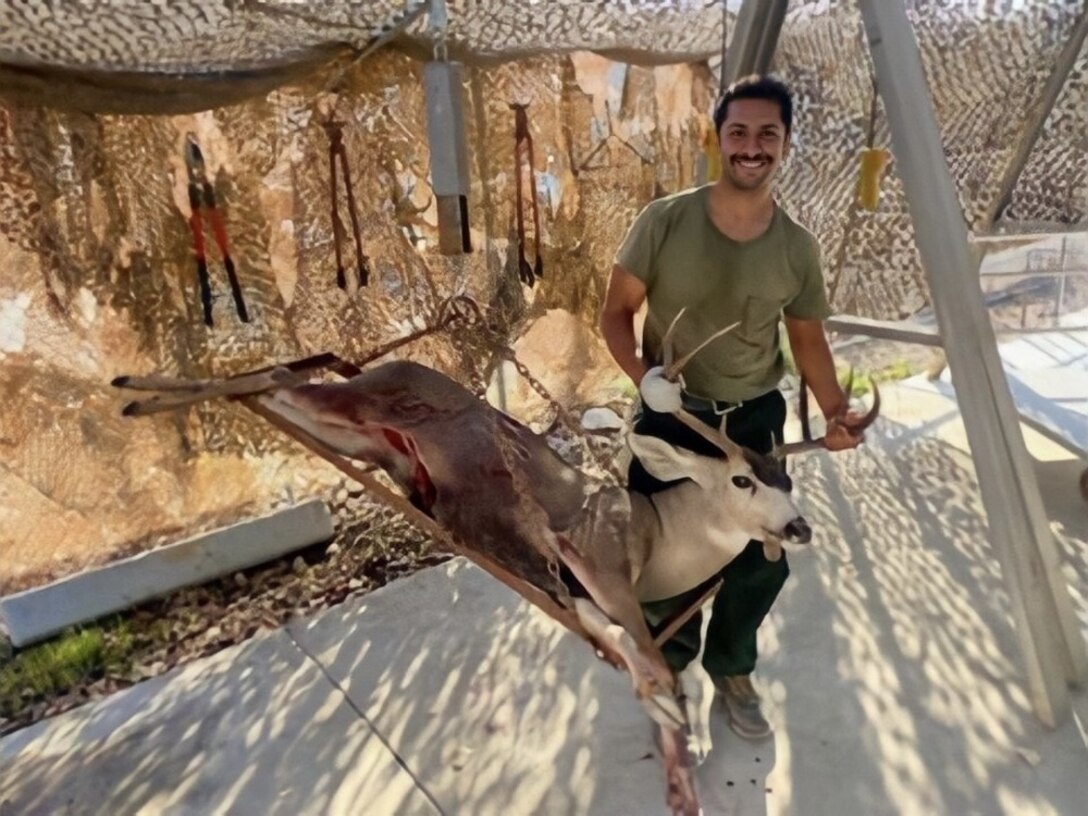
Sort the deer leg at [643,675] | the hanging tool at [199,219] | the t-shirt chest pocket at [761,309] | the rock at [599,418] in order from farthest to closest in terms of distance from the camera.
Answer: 1. the rock at [599,418]
2. the hanging tool at [199,219]
3. the t-shirt chest pocket at [761,309]
4. the deer leg at [643,675]

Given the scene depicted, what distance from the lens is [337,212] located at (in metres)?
2.18

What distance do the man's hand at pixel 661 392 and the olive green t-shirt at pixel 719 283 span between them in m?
0.23

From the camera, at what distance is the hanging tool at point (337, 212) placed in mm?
2100

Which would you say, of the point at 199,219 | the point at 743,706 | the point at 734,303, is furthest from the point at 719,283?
the point at 199,219

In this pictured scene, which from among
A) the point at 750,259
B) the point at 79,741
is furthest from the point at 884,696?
the point at 79,741

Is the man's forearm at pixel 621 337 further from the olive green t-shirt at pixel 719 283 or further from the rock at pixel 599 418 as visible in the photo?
the rock at pixel 599 418

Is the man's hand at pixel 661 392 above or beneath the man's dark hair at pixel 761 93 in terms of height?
beneath

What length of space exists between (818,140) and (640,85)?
0.57m

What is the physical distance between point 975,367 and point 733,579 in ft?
2.01

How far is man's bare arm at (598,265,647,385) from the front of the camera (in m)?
1.50

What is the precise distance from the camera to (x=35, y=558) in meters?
2.13

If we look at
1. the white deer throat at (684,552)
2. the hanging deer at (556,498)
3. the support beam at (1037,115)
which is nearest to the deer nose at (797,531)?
the hanging deer at (556,498)

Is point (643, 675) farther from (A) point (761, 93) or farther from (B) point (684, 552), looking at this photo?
(A) point (761, 93)

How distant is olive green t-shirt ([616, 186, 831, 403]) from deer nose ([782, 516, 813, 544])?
1.08 ft
